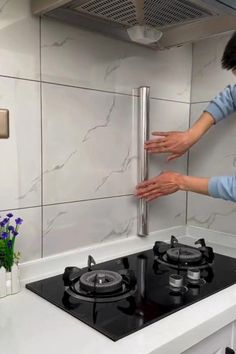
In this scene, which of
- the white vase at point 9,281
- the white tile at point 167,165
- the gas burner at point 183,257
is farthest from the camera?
the white tile at point 167,165

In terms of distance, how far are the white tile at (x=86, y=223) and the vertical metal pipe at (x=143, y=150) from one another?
3cm

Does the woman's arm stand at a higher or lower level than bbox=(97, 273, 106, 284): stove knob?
higher

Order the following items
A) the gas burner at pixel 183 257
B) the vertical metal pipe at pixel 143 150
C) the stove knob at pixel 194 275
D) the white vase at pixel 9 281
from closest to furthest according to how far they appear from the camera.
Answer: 1. the white vase at pixel 9 281
2. the stove knob at pixel 194 275
3. the gas burner at pixel 183 257
4. the vertical metal pipe at pixel 143 150

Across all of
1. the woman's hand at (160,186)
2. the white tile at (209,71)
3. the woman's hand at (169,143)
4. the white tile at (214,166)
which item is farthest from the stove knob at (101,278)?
the white tile at (209,71)

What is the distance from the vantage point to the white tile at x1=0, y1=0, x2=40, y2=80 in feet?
3.01

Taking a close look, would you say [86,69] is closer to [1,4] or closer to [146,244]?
[1,4]

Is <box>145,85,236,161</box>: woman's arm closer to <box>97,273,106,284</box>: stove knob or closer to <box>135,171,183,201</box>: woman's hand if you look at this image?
<box>135,171,183,201</box>: woman's hand

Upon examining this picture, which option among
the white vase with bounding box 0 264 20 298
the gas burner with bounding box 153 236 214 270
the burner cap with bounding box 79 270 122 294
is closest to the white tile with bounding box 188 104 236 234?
the gas burner with bounding box 153 236 214 270

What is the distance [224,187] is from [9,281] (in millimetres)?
652

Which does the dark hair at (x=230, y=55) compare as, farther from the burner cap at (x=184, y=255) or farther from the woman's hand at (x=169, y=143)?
the burner cap at (x=184, y=255)

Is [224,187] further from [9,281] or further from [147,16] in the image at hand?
[9,281]

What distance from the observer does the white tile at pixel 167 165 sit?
1.35 metres

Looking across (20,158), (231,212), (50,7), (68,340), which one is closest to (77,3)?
(50,7)

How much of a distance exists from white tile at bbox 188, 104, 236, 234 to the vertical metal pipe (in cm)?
→ 30
